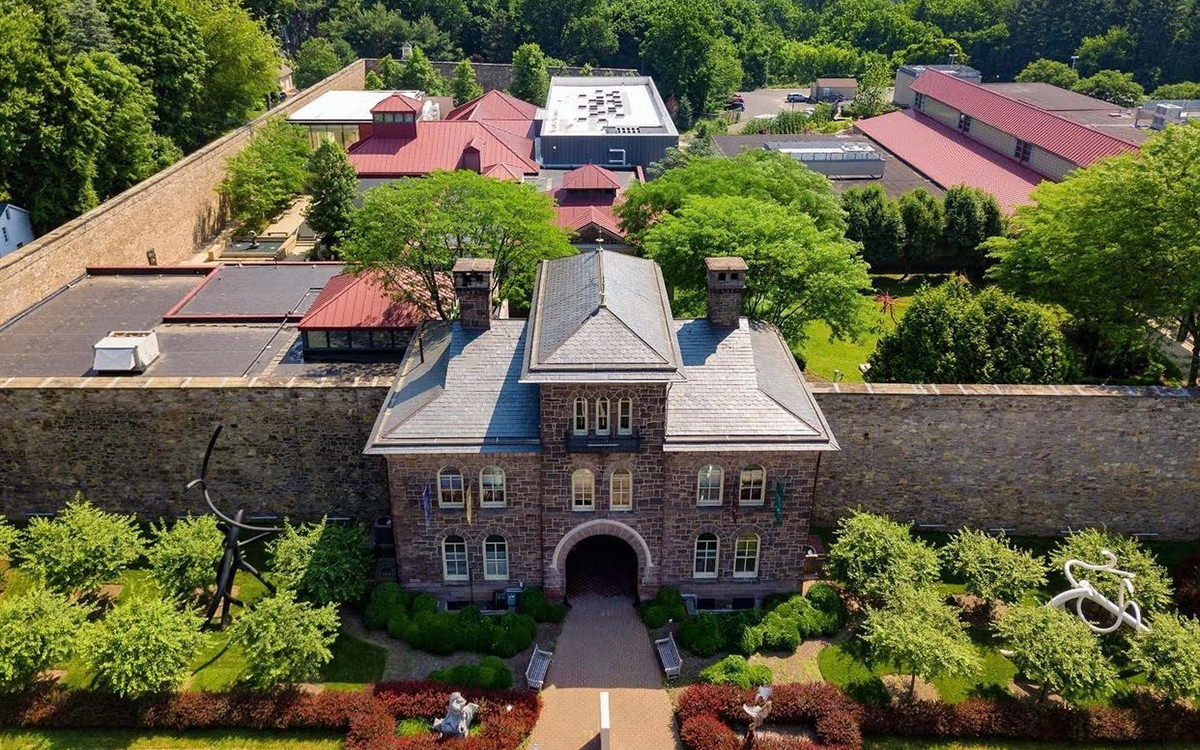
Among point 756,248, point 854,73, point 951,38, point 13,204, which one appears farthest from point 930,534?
point 951,38

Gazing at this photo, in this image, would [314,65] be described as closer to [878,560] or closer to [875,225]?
[875,225]

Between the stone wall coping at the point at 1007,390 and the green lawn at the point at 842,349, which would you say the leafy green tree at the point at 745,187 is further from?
the stone wall coping at the point at 1007,390

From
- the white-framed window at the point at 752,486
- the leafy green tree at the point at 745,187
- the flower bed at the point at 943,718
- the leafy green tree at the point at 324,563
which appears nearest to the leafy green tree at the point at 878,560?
the white-framed window at the point at 752,486

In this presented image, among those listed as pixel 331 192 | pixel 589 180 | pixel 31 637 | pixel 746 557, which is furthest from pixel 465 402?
pixel 589 180

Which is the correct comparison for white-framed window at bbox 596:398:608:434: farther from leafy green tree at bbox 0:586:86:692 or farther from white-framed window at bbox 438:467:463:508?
leafy green tree at bbox 0:586:86:692

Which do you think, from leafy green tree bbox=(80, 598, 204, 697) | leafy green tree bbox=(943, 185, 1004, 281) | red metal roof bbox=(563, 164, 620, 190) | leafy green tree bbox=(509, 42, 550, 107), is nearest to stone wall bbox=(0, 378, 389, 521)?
leafy green tree bbox=(80, 598, 204, 697)
